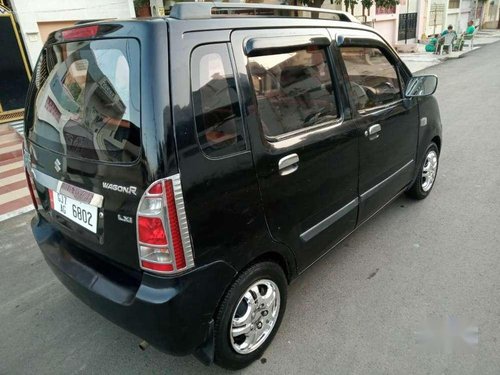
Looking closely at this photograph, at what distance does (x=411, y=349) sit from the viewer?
2123mm

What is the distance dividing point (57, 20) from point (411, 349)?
9.49 metres

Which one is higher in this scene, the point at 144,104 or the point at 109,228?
the point at 144,104

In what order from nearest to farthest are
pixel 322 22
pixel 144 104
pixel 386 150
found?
pixel 144 104 < pixel 322 22 < pixel 386 150

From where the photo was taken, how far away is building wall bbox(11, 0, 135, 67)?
7.82m

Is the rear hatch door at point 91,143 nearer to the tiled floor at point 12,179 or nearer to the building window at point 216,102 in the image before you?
the building window at point 216,102

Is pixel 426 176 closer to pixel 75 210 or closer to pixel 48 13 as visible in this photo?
pixel 75 210

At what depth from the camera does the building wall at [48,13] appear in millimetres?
7824

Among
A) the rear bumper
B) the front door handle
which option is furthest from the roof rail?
the rear bumper

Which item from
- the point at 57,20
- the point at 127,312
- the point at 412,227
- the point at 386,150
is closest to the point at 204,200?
the point at 127,312

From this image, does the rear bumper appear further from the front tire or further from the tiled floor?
the tiled floor

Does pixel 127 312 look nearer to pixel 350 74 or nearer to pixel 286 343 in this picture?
pixel 286 343

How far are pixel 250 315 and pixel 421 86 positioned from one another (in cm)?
248

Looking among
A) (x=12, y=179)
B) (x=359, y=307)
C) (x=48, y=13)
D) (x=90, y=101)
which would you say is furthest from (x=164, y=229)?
(x=48, y=13)

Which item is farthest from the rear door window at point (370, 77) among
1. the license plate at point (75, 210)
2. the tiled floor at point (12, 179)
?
the tiled floor at point (12, 179)
